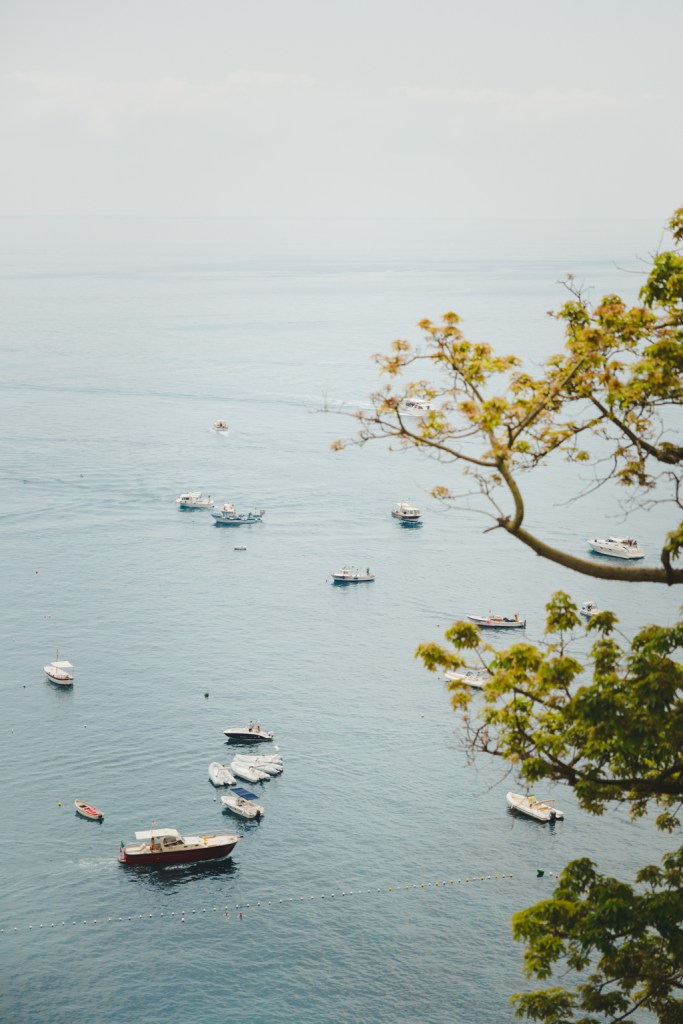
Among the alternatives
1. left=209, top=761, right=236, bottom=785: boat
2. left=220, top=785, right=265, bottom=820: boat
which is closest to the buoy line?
left=220, top=785, right=265, bottom=820: boat

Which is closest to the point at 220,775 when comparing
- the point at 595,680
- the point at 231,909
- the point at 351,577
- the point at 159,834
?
the point at 159,834

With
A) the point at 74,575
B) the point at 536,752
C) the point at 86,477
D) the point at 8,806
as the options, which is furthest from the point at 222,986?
the point at 86,477

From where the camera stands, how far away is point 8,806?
7956 centimetres

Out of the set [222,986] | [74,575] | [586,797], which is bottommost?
[222,986]

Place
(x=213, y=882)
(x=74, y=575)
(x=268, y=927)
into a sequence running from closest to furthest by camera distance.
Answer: (x=268, y=927), (x=213, y=882), (x=74, y=575)

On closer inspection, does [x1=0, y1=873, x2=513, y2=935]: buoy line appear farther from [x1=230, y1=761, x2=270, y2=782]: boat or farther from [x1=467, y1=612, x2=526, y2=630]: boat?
[x1=467, y1=612, x2=526, y2=630]: boat

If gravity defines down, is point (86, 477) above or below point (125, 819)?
above

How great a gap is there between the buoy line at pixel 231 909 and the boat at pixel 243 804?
9.45 meters

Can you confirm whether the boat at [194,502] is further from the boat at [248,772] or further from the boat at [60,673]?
the boat at [248,772]

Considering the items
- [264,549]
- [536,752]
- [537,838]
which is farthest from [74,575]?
[536,752]

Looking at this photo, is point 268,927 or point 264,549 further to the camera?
point 264,549

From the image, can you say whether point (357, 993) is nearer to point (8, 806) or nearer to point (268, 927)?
point (268, 927)

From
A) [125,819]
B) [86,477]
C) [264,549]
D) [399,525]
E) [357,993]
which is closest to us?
[357,993]

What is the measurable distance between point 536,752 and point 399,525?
433 feet
